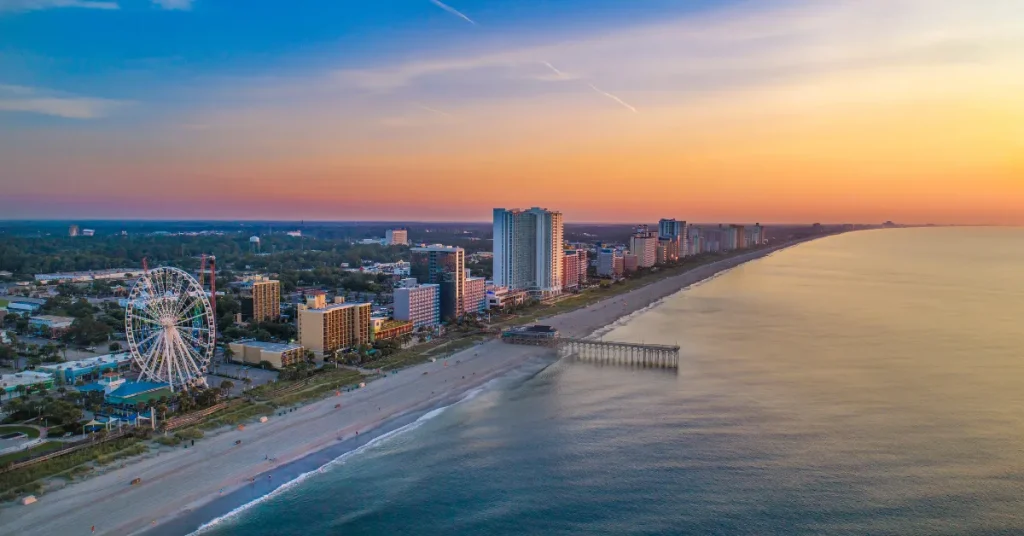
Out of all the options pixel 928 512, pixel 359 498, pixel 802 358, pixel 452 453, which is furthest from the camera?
pixel 802 358

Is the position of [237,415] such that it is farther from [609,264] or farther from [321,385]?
[609,264]

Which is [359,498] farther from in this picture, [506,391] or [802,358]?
[802,358]

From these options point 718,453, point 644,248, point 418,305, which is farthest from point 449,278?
point 644,248

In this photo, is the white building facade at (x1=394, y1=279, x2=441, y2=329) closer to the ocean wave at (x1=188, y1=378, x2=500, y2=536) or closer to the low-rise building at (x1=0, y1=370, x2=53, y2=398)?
the ocean wave at (x1=188, y1=378, x2=500, y2=536)

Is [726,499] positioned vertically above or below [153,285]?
below

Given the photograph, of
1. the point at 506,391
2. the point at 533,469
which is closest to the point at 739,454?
the point at 533,469

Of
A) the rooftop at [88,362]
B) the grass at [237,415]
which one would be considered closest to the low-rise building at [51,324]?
the rooftop at [88,362]
